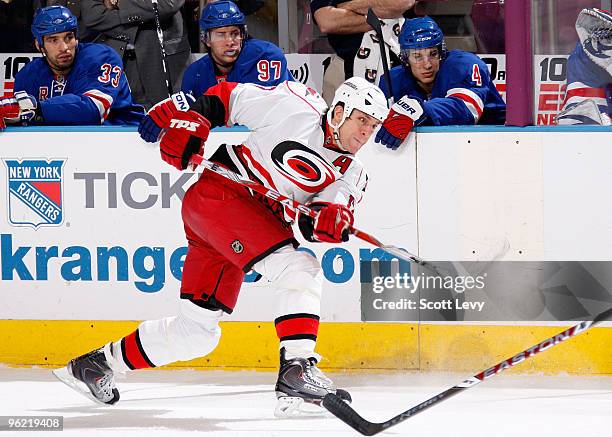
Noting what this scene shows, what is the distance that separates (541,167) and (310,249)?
0.81 m

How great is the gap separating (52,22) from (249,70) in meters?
0.73

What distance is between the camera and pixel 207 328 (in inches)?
160

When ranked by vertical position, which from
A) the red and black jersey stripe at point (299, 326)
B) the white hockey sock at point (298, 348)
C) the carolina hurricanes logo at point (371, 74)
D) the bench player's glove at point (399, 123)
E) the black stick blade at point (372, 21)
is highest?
the black stick blade at point (372, 21)

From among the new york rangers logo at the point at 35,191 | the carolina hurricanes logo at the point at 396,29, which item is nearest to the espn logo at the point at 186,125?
the new york rangers logo at the point at 35,191

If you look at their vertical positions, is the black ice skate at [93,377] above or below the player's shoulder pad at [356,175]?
below

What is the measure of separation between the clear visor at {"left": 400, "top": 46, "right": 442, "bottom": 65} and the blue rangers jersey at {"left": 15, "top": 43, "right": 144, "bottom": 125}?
1.00 metres

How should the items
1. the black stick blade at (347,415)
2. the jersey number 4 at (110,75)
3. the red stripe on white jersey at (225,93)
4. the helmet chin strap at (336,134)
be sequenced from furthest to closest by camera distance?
the jersey number 4 at (110,75), the red stripe on white jersey at (225,93), the helmet chin strap at (336,134), the black stick blade at (347,415)

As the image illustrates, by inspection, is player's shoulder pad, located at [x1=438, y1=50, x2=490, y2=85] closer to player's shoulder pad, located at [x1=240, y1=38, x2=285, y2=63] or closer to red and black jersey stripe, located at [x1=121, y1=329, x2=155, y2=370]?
player's shoulder pad, located at [x1=240, y1=38, x2=285, y2=63]

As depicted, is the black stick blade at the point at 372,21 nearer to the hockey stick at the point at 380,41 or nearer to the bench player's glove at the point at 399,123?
the hockey stick at the point at 380,41

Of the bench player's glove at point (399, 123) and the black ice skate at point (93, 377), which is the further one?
the bench player's glove at point (399, 123)

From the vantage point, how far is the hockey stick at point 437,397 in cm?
351

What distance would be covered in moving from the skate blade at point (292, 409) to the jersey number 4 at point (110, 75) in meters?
1.52

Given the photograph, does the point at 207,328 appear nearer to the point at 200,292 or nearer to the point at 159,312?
the point at 200,292

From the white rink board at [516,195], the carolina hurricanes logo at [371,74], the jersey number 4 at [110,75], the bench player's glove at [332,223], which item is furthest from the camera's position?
→ the carolina hurricanes logo at [371,74]
